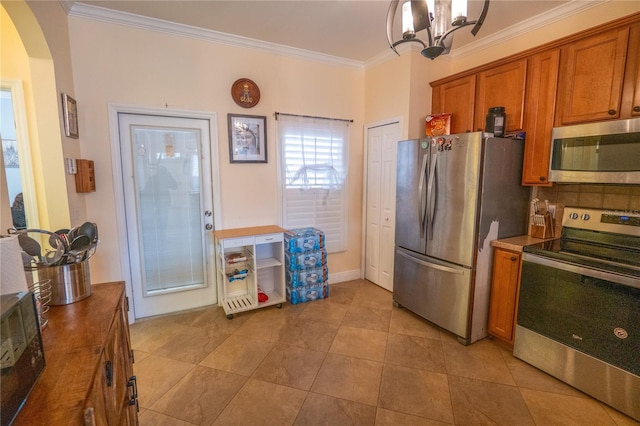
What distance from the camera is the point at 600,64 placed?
2047 millimetres

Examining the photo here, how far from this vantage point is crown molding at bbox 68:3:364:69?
2439 millimetres

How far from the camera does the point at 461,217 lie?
243 cm

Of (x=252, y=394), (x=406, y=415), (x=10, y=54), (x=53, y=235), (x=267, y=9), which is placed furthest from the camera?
(x=267, y=9)

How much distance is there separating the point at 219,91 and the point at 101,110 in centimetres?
103

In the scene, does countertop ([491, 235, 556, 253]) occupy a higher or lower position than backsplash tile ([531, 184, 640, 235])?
lower

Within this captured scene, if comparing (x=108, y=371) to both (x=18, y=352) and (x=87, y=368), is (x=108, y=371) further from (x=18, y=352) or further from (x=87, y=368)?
(x=18, y=352)

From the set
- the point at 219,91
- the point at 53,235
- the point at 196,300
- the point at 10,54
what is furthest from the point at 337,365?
the point at 10,54

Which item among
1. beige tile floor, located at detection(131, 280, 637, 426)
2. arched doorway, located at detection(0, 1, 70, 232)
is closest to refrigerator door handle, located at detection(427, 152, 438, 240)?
beige tile floor, located at detection(131, 280, 637, 426)

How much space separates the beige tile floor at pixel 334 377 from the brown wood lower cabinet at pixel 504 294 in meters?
0.17

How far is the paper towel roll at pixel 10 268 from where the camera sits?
2.74 feet

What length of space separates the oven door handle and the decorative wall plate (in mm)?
2846

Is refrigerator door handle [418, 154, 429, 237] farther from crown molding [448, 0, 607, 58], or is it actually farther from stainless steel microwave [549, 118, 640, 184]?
crown molding [448, 0, 607, 58]

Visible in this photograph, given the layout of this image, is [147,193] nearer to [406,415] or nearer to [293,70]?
[293,70]

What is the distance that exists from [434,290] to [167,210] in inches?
105
